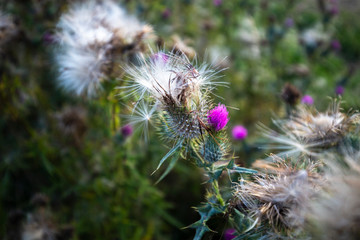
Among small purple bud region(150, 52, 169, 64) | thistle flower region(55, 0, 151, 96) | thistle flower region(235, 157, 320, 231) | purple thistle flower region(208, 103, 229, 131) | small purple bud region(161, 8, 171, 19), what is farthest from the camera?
small purple bud region(161, 8, 171, 19)

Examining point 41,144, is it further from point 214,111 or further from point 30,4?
point 214,111

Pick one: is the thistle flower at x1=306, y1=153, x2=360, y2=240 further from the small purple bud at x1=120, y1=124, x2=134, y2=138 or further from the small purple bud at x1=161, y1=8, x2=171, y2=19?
the small purple bud at x1=161, y1=8, x2=171, y2=19

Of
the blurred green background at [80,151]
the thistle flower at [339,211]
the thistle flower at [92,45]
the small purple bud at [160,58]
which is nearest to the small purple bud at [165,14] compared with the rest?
the blurred green background at [80,151]

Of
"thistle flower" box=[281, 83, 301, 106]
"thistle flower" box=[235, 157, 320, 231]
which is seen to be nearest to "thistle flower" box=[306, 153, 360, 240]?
"thistle flower" box=[235, 157, 320, 231]

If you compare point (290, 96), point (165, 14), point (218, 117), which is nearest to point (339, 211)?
point (218, 117)

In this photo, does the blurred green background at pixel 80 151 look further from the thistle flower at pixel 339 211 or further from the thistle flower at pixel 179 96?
the thistle flower at pixel 339 211
